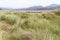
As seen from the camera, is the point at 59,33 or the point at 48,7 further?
the point at 48,7

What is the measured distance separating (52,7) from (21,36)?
1483cm

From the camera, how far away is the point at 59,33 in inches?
248

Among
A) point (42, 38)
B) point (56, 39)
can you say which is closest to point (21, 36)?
point (42, 38)

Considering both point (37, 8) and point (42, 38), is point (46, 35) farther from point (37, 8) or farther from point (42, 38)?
point (37, 8)

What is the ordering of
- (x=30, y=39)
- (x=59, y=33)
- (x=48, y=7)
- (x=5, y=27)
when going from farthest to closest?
(x=48, y=7) → (x=5, y=27) → (x=59, y=33) → (x=30, y=39)

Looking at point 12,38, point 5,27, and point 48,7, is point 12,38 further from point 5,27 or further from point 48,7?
point 48,7

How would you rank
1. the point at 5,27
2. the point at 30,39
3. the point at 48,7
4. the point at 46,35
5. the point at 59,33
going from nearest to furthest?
the point at 30,39 → the point at 46,35 → the point at 59,33 → the point at 5,27 → the point at 48,7

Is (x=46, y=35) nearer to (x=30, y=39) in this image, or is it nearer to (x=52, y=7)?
(x=30, y=39)

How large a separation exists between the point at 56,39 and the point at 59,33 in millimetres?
902

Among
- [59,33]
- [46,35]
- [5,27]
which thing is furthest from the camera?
[5,27]

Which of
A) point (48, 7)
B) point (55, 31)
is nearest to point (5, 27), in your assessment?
point (55, 31)

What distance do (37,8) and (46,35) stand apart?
14.2 m

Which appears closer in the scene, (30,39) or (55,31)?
(30,39)

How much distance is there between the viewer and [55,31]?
653 centimetres
